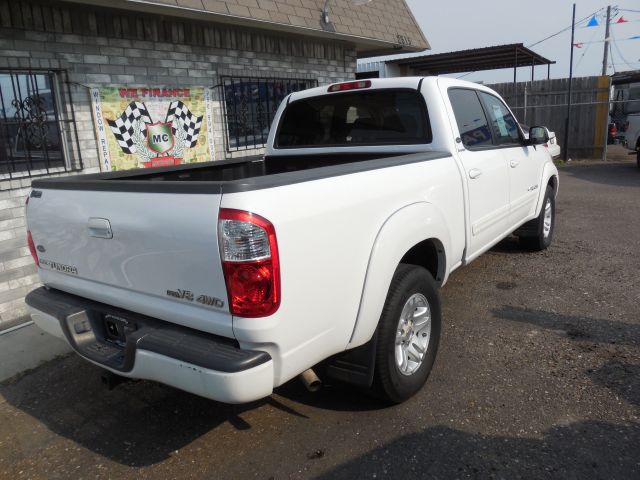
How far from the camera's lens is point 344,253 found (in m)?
2.45

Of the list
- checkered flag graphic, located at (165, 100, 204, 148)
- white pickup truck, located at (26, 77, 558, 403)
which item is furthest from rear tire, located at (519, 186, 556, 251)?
checkered flag graphic, located at (165, 100, 204, 148)

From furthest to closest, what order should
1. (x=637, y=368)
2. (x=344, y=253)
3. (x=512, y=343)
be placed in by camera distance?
1. (x=512, y=343)
2. (x=637, y=368)
3. (x=344, y=253)

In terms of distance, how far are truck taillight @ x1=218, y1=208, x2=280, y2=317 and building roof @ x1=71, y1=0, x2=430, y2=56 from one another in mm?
4085

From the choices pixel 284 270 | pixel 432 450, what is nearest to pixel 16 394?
pixel 284 270

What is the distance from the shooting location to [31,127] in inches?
203

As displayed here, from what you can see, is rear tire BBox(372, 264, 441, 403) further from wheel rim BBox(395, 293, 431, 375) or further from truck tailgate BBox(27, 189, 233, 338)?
truck tailgate BBox(27, 189, 233, 338)

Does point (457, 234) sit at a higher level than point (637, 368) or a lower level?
higher

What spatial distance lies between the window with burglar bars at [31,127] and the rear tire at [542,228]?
5065 millimetres

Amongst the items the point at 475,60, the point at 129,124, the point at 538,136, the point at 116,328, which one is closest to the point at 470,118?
the point at 538,136

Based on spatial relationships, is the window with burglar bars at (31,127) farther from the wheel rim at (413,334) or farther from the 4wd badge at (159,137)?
the wheel rim at (413,334)

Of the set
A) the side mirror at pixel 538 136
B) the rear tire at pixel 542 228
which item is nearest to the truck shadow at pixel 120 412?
the side mirror at pixel 538 136

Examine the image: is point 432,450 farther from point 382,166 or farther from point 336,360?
point 382,166

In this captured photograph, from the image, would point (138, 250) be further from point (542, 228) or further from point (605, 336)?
point (542, 228)

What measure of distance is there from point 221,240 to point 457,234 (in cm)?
205
